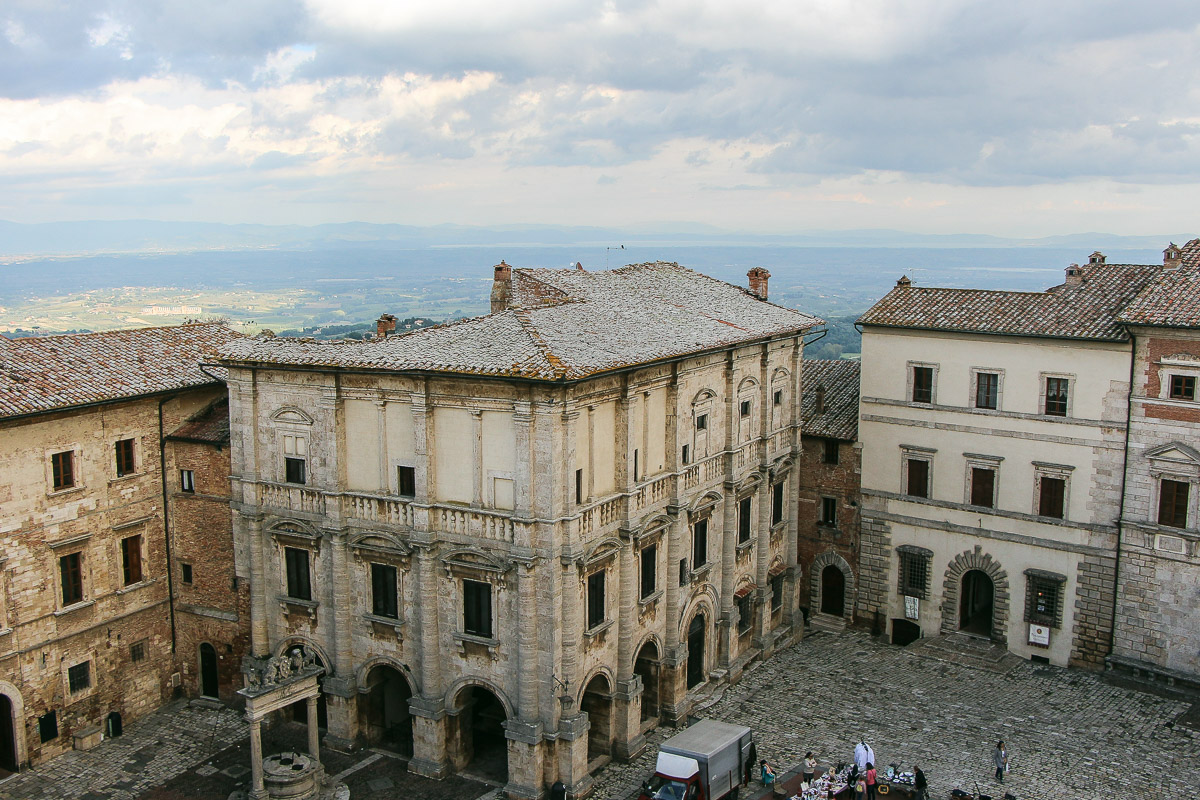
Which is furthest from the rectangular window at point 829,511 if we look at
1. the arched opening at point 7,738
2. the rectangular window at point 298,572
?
the arched opening at point 7,738

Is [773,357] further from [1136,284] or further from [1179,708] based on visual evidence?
[1179,708]

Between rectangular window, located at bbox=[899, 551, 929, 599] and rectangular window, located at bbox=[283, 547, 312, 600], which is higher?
rectangular window, located at bbox=[283, 547, 312, 600]

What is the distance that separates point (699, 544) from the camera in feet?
124

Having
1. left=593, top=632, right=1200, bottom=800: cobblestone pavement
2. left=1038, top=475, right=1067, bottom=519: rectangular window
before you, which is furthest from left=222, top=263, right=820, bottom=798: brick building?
left=1038, top=475, right=1067, bottom=519: rectangular window

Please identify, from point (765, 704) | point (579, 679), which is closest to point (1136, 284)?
point (765, 704)

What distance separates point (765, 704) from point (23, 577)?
26326mm

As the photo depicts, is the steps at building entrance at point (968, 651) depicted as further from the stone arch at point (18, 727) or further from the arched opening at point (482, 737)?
the stone arch at point (18, 727)

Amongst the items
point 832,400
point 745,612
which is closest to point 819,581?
point 745,612

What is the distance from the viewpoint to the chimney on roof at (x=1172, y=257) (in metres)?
39.6

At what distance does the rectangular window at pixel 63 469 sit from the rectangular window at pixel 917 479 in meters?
32.8

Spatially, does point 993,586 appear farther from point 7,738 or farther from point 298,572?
point 7,738

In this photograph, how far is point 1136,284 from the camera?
1588 inches

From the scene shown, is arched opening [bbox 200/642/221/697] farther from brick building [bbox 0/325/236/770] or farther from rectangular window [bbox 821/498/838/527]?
rectangular window [bbox 821/498/838/527]

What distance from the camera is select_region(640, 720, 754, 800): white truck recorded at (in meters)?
29.3
